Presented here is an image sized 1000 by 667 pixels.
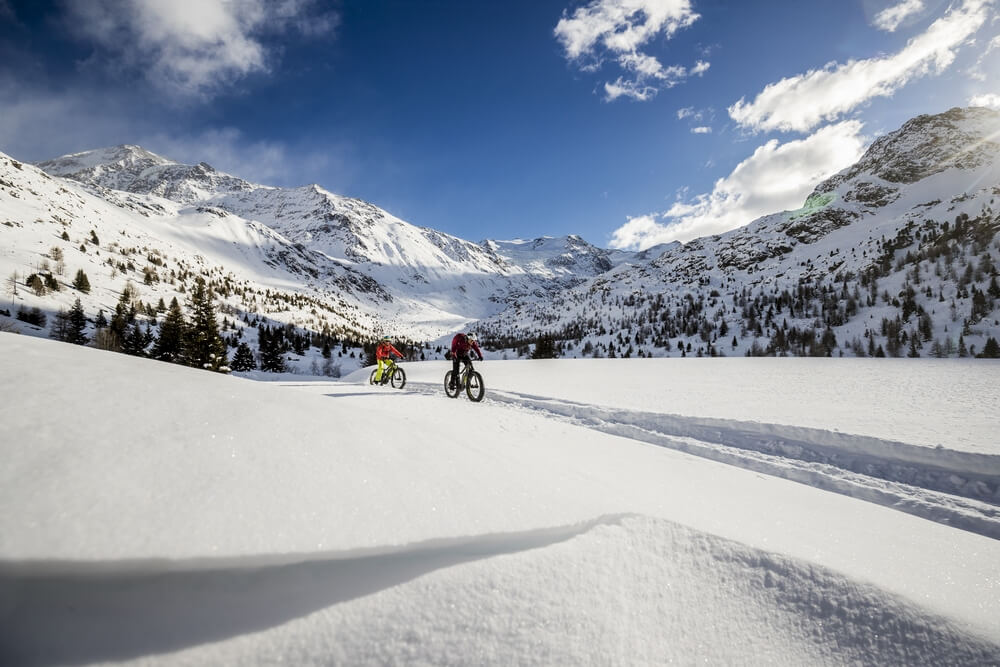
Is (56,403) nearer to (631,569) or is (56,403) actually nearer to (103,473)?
(103,473)

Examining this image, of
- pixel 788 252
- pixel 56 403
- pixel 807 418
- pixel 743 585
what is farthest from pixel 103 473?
pixel 788 252

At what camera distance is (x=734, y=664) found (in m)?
1.77

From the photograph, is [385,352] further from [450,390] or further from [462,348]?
[462,348]

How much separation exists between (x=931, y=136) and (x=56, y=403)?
797ft

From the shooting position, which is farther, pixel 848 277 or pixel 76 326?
pixel 848 277

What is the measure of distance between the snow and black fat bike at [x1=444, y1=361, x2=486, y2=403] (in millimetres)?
8588

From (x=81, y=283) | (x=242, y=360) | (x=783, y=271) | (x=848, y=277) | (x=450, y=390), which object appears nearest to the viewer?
(x=450, y=390)

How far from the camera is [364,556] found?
1890mm

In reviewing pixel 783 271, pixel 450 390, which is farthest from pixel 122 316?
pixel 783 271

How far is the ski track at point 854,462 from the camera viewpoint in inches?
205

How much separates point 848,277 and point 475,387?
9554cm

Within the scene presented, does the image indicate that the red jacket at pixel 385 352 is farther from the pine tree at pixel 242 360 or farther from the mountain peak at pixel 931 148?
the mountain peak at pixel 931 148

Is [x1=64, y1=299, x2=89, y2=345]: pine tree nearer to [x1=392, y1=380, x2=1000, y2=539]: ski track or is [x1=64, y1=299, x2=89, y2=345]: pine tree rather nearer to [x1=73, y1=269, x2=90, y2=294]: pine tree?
[x1=73, y1=269, x2=90, y2=294]: pine tree

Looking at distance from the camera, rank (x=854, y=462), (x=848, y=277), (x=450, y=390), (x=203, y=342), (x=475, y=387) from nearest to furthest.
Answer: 1. (x=854, y=462)
2. (x=475, y=387)
3. (x=450, y=390)
4. (x=203, y=342)
5. (x=848, y=277)
